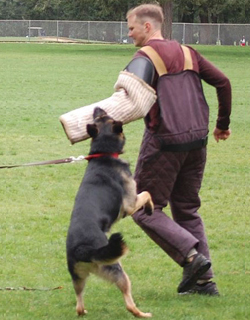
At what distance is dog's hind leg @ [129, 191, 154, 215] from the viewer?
19.0 ft

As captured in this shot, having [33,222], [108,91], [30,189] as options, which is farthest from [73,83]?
[33,222]

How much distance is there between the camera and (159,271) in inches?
275

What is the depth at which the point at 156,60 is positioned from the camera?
230 inches

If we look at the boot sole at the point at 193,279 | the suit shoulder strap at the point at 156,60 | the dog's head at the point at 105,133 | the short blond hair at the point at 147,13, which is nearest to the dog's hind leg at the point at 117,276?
the boot sole at the point at 193,279

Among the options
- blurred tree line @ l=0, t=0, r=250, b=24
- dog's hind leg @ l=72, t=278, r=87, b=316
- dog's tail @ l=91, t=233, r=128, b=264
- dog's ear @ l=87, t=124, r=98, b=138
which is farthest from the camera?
blurred tree line @ l=0, t=0, r=250, b=24

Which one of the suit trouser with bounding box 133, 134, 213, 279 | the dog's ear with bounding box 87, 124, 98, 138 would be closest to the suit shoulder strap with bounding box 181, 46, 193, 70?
the suit trouser with bounding box 133, 134, 213, 279

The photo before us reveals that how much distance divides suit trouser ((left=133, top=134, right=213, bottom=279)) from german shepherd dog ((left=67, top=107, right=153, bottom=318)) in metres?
0.15

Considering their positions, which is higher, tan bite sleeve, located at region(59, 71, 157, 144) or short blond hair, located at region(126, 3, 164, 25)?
short blond hair, located at region(126, 3, 164, 25)

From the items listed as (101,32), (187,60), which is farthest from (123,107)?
(101,32)

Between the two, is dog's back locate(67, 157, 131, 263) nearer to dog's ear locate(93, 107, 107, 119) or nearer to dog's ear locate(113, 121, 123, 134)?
dog's ear locate(113, 121, 123, 134)

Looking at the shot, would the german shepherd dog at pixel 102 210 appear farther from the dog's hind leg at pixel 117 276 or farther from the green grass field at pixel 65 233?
the green grass field at pixel 65 233

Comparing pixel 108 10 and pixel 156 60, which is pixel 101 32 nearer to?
pixel 108 10

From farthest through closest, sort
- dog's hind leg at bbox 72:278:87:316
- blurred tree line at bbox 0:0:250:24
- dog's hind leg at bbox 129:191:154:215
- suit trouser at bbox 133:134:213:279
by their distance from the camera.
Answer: blurred tree line at bbox 0:0:250:24
suit trouser at bbox 133:134:213:279
dog's hind leg at bbox 129:191:154:215
dog's hind leg at bbox 72:278:87:316

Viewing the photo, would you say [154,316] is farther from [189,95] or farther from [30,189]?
[30,189]
